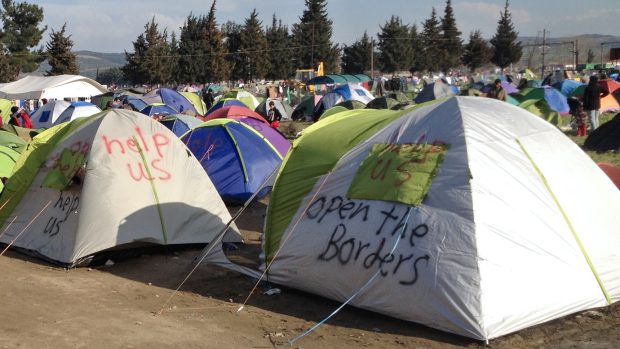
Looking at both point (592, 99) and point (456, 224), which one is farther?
point (592, 99)

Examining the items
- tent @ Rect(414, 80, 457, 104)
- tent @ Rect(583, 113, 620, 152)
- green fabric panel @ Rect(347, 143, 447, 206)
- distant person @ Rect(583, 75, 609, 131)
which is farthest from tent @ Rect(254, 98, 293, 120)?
green fabric panel @ Rect(347, 143, 447, 206)

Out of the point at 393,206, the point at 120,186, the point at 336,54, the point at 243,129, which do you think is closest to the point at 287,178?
the point at 393,206

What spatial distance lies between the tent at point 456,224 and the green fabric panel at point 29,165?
4042mm

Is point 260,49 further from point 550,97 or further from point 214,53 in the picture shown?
Answer: point 550,97

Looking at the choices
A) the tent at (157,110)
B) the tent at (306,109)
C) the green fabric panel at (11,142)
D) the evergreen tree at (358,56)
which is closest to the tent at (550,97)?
the tent at (306,109)

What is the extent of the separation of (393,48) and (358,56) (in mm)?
4339

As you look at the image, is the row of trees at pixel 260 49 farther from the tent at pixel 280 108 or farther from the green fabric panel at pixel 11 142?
the green fabric panel at pixel 11 142

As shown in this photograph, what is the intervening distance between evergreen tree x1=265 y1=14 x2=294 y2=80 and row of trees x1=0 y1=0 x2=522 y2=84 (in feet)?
0.31

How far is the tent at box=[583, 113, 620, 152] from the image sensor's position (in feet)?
52.6

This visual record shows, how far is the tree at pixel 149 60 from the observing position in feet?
183

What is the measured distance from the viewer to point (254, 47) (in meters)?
61.8

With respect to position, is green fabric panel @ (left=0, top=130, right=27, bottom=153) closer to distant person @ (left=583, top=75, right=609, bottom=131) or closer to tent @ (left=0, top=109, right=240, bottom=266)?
tent @ (left=0, top=109, right=240, bottom=266)

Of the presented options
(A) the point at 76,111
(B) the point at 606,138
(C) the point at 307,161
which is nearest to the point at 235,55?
(A) the point at 76,111

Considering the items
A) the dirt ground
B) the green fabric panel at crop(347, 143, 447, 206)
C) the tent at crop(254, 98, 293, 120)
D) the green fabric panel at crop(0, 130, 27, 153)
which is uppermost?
the green fabric panel at crop(347, 143, 447, 206)
